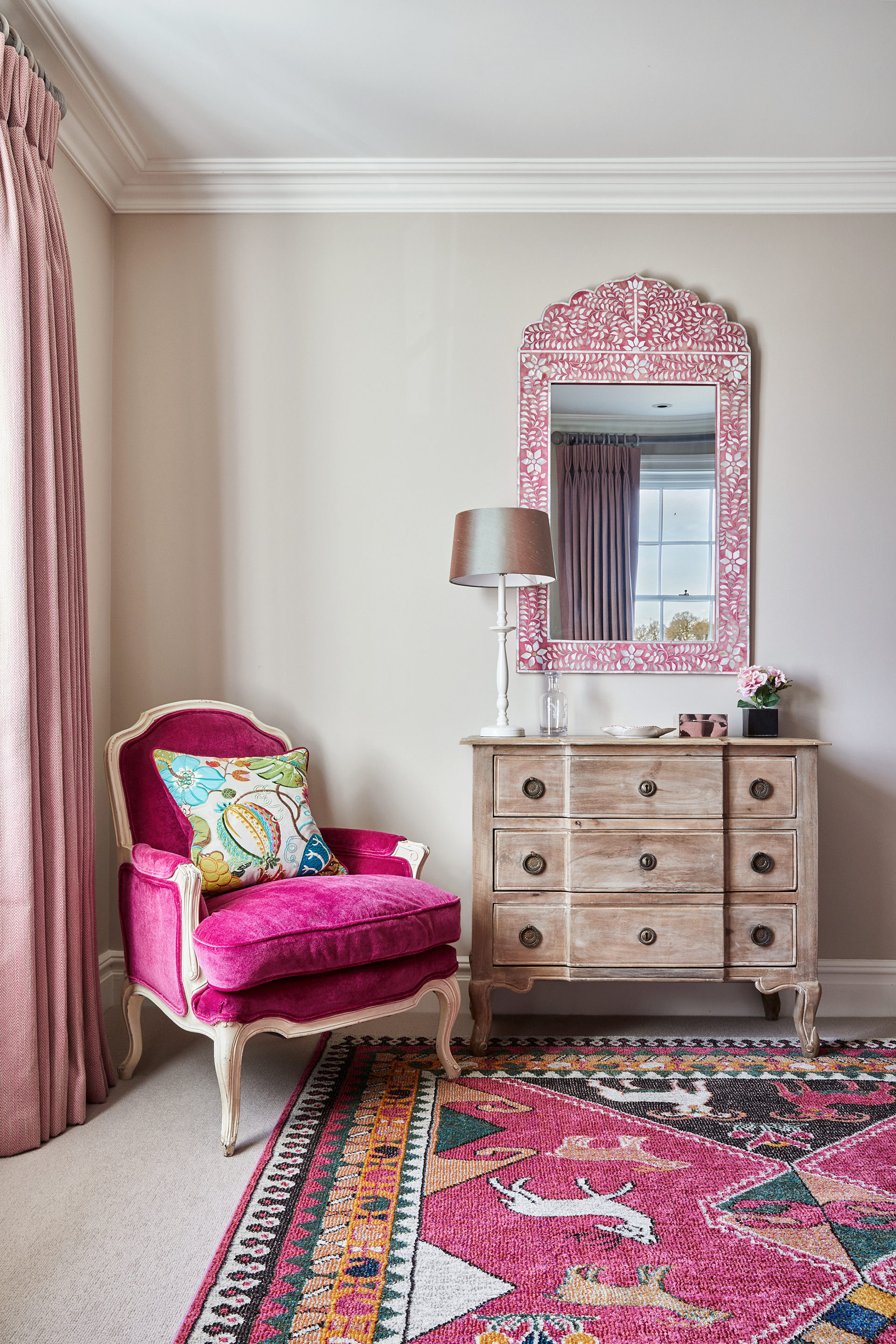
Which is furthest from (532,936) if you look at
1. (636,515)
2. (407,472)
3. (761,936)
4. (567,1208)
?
(407,472)

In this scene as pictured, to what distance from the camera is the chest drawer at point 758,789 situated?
8.93 ft

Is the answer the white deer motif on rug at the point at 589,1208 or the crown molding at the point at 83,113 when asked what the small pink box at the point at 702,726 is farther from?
the crown molding at the point at 83,113

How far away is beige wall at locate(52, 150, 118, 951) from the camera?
2.98 m

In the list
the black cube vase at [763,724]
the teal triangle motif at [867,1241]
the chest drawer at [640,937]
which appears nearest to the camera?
the teal triangle motif at [867,1241]

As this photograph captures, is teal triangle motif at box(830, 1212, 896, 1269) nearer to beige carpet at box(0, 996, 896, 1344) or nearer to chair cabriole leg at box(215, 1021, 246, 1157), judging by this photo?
beige carpet at box(0, 996, 896, 1344)

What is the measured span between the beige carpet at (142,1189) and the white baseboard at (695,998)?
14 cm

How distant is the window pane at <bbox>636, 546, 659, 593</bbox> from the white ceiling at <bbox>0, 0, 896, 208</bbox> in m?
1.24

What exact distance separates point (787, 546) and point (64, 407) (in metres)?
2.38

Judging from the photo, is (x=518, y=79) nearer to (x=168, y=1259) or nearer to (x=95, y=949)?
(x=95, y=949)

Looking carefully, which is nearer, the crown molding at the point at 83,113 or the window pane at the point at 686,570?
the crown molding at the point at 83,113

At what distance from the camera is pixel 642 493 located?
3170 mm

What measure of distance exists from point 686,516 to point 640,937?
145 cm

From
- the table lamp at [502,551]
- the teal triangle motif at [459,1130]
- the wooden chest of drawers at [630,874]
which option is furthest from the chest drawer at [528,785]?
the teal triangle motif at [459,1130]

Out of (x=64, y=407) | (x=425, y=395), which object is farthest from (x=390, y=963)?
(x=425, y=395)
